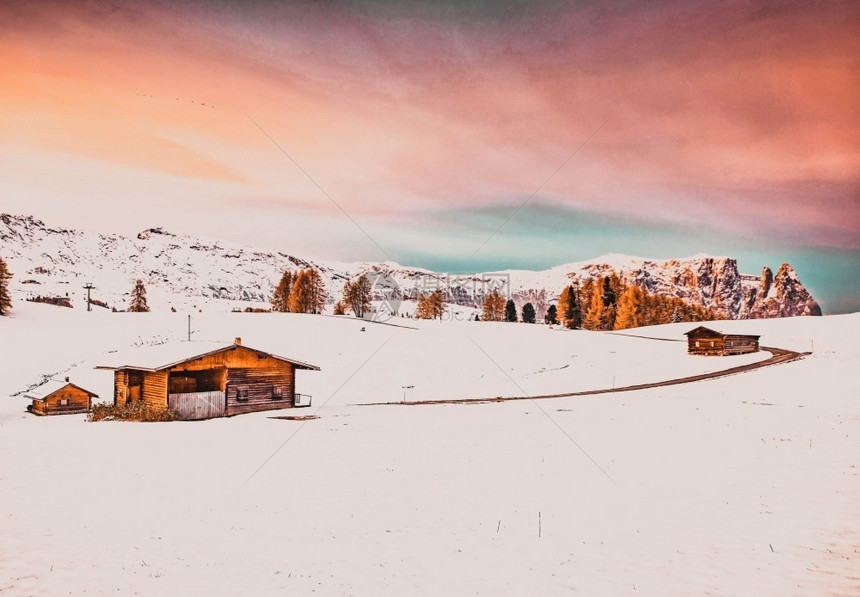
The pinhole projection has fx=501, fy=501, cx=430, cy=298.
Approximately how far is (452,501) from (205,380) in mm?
30001

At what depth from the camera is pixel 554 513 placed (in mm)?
13984

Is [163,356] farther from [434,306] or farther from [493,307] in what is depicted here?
[493,307]

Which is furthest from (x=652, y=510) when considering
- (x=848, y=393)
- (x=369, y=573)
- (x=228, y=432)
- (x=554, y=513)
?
(x=848, y=393)

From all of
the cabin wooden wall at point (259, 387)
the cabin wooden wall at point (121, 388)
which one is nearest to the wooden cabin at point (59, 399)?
the cabin wooden wall at point (121, 388)

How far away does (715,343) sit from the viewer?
222 feet

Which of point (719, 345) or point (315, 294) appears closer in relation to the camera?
point (719, 345)

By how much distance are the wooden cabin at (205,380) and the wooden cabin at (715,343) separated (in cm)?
5475

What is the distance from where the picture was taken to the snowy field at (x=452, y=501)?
33.5 feet

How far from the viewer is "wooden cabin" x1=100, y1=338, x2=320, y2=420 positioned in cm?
3622

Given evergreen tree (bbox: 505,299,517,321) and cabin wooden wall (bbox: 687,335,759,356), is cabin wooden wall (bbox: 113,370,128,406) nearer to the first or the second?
cabin wooden wall (bbox: 687,335,759,356)

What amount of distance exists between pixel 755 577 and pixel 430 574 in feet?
20.9

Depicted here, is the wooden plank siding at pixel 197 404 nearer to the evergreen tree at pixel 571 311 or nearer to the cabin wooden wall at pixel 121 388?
the cabin wooden wall at pixel 121 388

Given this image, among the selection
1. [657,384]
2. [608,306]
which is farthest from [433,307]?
[657,384]

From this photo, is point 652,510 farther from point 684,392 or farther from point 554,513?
point 684,392
